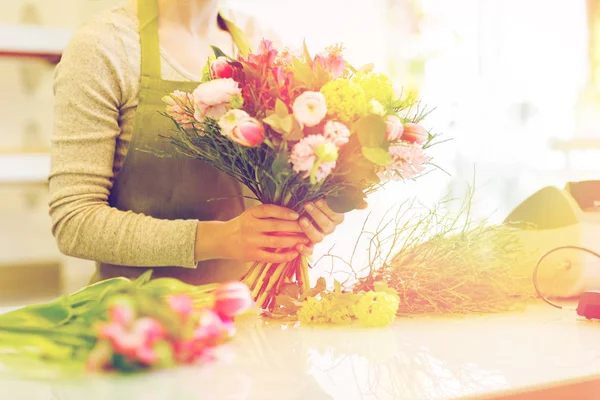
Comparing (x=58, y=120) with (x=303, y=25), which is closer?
(x=58, y=120)

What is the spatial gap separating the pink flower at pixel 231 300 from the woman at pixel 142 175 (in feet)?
0.76

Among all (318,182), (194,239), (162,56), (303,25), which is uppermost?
(303,25)

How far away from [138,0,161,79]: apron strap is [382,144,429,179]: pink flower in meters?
0.55

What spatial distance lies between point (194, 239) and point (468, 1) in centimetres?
268

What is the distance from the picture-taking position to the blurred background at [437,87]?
261 centimetres

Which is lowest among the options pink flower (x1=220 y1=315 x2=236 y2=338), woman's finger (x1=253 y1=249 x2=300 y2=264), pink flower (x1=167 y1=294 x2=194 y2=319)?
pink flower (x1=220 y1=315 x2=236 y2=338)

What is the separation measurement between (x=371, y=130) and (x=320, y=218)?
0.62ft

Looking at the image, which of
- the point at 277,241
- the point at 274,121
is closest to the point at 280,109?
the point at 274,121

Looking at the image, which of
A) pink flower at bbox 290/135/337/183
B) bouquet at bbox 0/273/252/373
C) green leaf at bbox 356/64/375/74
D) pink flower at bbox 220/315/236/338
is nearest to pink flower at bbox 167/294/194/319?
bouquet at bbox 0/273/252/373

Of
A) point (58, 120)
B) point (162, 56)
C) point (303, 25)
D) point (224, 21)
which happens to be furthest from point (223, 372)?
point (303, 25)

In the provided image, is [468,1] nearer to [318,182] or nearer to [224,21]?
[224,21]

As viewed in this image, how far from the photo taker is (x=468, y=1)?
132 inches

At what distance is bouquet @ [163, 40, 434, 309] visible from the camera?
88 centimetres

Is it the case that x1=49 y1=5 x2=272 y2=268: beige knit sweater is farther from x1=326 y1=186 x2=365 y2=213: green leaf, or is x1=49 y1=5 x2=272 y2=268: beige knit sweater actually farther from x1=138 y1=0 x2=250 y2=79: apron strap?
x1=326 y1=186 x2=365 y2=213: green leaf
